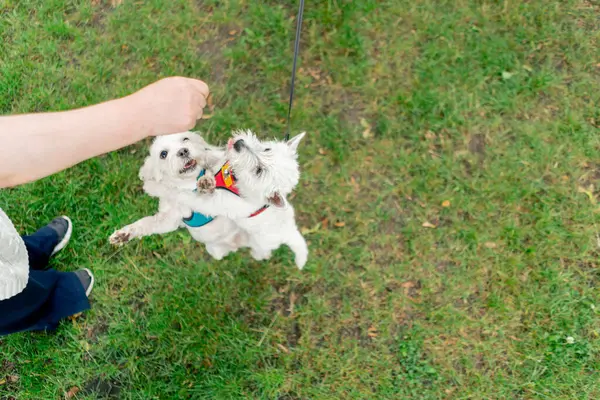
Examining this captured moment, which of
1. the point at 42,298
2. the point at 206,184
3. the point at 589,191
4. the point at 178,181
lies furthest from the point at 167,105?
the point at 589,191

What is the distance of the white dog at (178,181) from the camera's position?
2541 mm

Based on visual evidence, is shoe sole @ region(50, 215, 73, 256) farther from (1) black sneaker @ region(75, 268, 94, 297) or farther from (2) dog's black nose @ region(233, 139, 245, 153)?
(2) dog's black nose @ region(233, 139, 245, 153)

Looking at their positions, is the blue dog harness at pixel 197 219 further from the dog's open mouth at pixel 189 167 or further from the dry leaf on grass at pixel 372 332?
the dry leaf on grass at pixel 372 332

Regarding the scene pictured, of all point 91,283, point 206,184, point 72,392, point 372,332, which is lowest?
point 72,392

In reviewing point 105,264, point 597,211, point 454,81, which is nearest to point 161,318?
point 105,264

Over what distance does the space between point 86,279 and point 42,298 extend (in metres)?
0.59

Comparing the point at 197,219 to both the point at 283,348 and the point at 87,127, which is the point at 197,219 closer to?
the point at 87,127

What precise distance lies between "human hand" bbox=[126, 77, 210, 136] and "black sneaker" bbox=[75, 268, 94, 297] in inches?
80.6

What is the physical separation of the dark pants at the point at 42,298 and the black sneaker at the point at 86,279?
0.16m

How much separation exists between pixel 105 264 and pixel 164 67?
1.96 m

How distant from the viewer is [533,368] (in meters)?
3.27

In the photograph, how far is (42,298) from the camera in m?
2.74

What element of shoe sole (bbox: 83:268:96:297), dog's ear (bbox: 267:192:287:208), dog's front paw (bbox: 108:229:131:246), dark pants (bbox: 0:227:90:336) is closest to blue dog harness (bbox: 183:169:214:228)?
dog's front paw (bbox: 108:229:131:246)

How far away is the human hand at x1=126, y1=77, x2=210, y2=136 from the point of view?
186 cm
